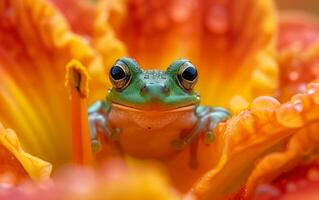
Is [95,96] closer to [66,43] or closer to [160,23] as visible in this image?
[66,43]

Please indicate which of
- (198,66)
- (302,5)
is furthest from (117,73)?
(302,5)

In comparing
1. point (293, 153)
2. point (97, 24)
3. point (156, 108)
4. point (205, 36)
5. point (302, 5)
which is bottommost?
point (293, 153)

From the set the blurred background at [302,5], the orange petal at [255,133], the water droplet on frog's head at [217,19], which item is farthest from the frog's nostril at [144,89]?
the blurred background at [302,5]

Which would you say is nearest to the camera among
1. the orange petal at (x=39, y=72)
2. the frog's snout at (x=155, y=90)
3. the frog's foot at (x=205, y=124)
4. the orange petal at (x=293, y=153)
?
the orange petal at (x=293, y=153)

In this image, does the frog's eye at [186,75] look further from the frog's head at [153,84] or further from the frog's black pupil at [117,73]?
the frog's black pupil at [117,73]

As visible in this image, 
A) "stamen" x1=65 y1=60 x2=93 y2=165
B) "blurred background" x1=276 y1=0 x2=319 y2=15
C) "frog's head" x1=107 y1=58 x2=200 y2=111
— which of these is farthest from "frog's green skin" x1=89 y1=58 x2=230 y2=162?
"blurred background" x1=276 y1=0 x2=319 y2=15

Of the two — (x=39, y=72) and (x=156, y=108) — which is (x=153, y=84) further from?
(x=39, y=72)
